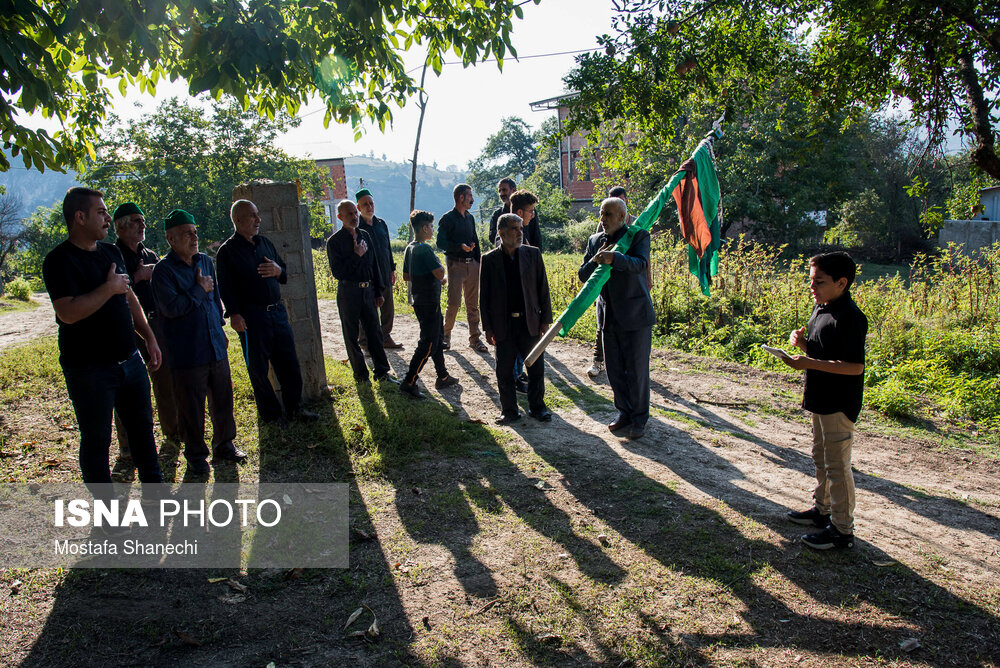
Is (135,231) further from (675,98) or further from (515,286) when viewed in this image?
(675,98)

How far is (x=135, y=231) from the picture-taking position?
486 cm

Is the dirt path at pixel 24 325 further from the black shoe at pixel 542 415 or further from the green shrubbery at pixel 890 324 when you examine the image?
the green shrubbery at pixel 890 324

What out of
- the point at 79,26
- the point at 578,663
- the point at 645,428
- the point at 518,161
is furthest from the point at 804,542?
the point at 518,161

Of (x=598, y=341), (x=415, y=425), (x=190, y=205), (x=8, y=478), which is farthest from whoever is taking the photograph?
(x=190, y=205)

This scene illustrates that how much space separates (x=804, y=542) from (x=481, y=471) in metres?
2.38

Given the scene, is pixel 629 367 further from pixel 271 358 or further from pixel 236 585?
pixel 236 585

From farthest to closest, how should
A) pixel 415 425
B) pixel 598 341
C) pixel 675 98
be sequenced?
pixel 598 341 → pixel 675 98 → pixel 415 425

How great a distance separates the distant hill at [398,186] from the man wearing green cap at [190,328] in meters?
139

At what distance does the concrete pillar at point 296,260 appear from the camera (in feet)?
20.1

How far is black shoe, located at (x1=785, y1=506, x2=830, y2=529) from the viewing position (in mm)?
4105

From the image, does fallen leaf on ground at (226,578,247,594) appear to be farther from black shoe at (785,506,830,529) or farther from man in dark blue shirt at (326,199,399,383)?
man in dark blue shirt at (326,199,399,383)

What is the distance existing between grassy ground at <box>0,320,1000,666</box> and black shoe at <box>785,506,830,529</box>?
159mm

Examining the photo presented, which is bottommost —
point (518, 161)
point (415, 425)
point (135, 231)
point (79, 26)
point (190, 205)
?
point (415, 425)

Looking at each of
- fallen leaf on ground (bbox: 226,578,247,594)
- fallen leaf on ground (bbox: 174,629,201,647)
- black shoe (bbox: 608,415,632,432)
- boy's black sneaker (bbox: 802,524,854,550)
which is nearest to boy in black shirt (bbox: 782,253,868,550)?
boy's black sneaker (bbox: 802,524,854,550)
